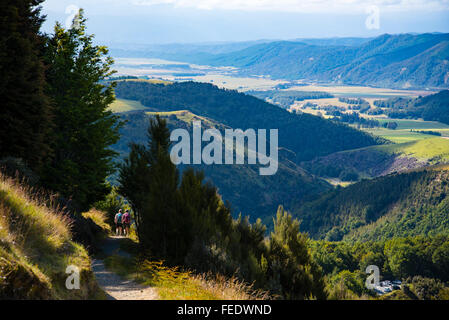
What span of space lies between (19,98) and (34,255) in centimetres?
1464

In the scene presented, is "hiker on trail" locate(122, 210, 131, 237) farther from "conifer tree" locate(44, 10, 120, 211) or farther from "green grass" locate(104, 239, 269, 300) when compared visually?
"green grass" locate(104, 239, 269, 300)

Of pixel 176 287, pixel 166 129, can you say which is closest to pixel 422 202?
pixel 166 129

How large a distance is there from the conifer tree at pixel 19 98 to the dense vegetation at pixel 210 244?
8033 millimetres

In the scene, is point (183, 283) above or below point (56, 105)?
below

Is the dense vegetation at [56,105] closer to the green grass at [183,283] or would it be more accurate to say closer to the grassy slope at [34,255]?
the green grass at [183,283]

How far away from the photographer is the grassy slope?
8.48 m

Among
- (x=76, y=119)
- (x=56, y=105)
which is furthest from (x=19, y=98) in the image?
(x=76, y=119)

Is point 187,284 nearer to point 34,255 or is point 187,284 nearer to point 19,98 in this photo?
point 34,255

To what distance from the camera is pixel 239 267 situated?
595 inches

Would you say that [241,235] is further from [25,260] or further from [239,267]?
[25,260]

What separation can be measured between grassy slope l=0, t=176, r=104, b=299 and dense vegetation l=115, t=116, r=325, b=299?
505 centimetres

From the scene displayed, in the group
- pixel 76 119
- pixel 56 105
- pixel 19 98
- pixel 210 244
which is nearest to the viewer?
pixel 210 244

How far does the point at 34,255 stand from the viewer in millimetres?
9992
